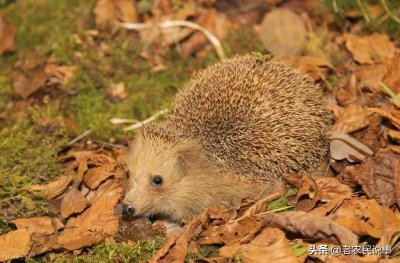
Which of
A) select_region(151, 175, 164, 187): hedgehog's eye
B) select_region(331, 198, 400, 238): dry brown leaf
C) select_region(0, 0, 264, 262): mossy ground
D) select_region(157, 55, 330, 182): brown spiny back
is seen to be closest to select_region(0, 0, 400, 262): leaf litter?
select_region(331, 198, 400, 238): dry brown leaf

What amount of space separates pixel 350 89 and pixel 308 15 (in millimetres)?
1537

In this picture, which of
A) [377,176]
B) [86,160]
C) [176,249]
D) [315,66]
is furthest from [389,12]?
[86,160]

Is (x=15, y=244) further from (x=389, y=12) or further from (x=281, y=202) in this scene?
(x=389, y=12)

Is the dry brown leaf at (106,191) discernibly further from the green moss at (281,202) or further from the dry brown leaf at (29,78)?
the dry brown leaf at (29,78)

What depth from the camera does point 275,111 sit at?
14.7 ft

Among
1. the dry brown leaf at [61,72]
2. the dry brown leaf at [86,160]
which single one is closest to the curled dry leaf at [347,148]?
the dry brown leaf at [86,160]

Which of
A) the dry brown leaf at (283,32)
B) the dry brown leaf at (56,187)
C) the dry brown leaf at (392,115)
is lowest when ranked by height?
the dry brown leaf at (56,187)

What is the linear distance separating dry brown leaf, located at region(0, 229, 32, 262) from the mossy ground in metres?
0.17

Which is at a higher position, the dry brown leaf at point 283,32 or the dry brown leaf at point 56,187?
the dry brown leaf at point 283,32

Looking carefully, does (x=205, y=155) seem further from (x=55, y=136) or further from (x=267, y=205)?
(x=55, y=136)

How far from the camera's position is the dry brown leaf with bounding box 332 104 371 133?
5027 mm

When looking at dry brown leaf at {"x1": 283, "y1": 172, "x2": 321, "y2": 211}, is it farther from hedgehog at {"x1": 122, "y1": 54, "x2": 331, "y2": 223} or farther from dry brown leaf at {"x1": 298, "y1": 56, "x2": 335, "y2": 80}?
dry brown leaf at {"x1": 298, "y1": 56, "x2": 335, "y2": 80}

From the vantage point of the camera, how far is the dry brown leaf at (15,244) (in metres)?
4.29

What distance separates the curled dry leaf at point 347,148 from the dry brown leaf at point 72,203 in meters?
2.30
